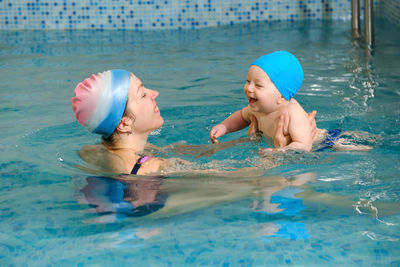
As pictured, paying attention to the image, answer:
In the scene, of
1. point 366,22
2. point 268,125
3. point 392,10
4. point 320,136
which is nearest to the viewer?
point 268,125

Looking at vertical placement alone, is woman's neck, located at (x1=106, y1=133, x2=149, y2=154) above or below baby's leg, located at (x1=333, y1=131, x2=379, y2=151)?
above

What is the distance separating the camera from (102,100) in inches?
137

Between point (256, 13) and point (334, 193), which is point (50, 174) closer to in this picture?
point (334, 193)

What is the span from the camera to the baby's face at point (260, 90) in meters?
4.05

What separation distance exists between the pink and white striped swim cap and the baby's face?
967 mm

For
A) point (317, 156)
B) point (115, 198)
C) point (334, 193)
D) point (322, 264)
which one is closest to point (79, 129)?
point (115, 198)

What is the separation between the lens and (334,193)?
3348 millimetres

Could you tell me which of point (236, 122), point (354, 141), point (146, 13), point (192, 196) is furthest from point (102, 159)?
point (146, 13)

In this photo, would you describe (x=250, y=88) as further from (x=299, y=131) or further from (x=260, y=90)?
(x=299, y=131)

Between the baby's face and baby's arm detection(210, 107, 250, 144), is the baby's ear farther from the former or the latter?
baby's arm detection(210, 107, 250, 144)

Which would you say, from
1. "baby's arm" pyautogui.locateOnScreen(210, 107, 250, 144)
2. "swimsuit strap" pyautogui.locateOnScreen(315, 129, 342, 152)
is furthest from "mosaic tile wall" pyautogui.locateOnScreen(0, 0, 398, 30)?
"swimsuit strap" pyautogui.locateOnScreen(315, 129, 342, 152)

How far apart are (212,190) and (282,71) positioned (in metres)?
1.14

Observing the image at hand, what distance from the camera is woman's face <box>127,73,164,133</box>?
11.9 ft

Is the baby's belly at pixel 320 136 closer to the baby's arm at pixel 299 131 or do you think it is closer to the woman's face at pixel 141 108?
the baby's arm at pixel 299 131
